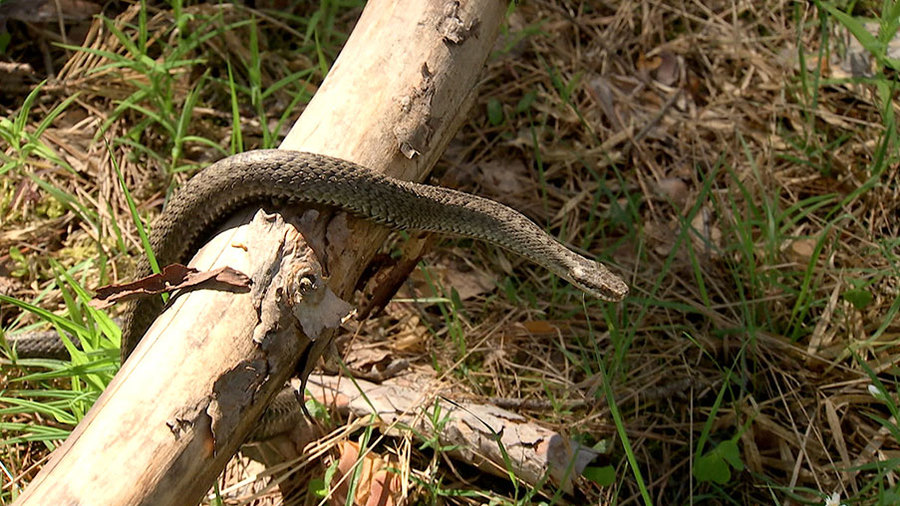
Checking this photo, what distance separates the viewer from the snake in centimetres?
333

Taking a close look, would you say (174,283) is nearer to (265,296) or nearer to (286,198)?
(265,296)

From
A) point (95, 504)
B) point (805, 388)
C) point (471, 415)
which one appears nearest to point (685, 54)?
point (805, 388)

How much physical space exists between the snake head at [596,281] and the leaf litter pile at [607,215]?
135 mm

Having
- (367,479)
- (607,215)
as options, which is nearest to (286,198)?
(367,479)

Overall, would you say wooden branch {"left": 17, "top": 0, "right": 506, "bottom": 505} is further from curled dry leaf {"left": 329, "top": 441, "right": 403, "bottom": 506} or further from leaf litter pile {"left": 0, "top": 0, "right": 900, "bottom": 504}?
curled dry leaf {"left": 329, "top": 441, "right": 403, "bottom": 506}

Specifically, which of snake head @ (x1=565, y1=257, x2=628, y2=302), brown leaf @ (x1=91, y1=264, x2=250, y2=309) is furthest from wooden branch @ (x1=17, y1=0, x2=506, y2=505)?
snake head @ (x1=565, y1=257, x2=628, y2=302)

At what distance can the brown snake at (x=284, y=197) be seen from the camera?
3.32 metres

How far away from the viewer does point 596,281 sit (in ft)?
13.6

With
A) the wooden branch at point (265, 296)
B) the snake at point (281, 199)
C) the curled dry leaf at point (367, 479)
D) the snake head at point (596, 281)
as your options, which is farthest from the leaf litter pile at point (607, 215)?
the wooden branch at point (265, 296)

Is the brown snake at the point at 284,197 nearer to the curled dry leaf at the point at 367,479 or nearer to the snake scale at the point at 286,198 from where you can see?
the snake scale at the point at 286,198

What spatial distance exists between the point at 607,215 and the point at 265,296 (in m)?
2.63

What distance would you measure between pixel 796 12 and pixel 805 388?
2.94 meters

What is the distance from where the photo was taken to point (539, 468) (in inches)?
144

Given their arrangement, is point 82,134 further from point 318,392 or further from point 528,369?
point 528,369
